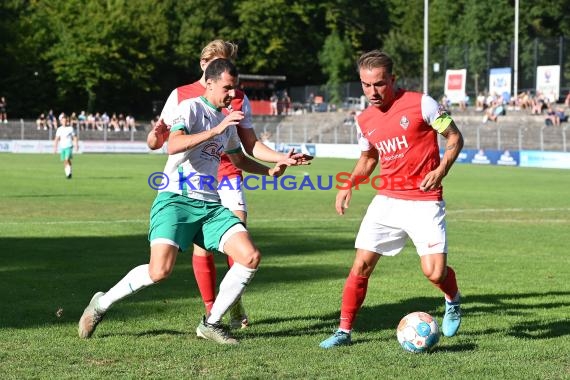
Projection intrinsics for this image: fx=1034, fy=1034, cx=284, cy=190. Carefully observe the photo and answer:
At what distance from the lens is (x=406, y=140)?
25.8 ft

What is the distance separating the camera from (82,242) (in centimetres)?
1498

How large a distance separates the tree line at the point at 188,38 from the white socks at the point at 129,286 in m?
64.6

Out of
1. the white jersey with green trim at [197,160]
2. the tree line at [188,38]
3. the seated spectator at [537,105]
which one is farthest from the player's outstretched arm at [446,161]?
the tree line at [188,38]

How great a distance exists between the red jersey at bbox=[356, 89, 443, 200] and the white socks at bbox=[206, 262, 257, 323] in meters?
1.28

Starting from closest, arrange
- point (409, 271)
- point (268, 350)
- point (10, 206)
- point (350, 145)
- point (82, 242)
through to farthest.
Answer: point (268, 350) → point (409, 271) → point (82, 242) → point (10, 206) → point (350, 145)

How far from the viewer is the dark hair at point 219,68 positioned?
7.71 meters

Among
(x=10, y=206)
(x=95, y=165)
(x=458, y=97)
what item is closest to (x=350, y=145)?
(x=458, y=97)

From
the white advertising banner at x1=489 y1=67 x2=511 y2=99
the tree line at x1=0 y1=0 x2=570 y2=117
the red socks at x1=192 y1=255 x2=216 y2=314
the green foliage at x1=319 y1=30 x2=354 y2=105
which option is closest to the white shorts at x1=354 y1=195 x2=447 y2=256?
the red socks at x1=192 y1=255 x2=216 y2=314

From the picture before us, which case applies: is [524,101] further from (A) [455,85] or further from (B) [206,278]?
(B) [206,278]

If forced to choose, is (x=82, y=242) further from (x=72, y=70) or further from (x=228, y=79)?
(x=72, y=70)

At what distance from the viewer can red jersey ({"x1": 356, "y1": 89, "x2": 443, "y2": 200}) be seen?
25.7ft

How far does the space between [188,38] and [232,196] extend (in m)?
78.2

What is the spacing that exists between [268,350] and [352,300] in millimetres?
834

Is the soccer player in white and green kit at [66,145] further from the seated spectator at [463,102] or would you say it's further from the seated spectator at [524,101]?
the seated spectator at [463,102]
